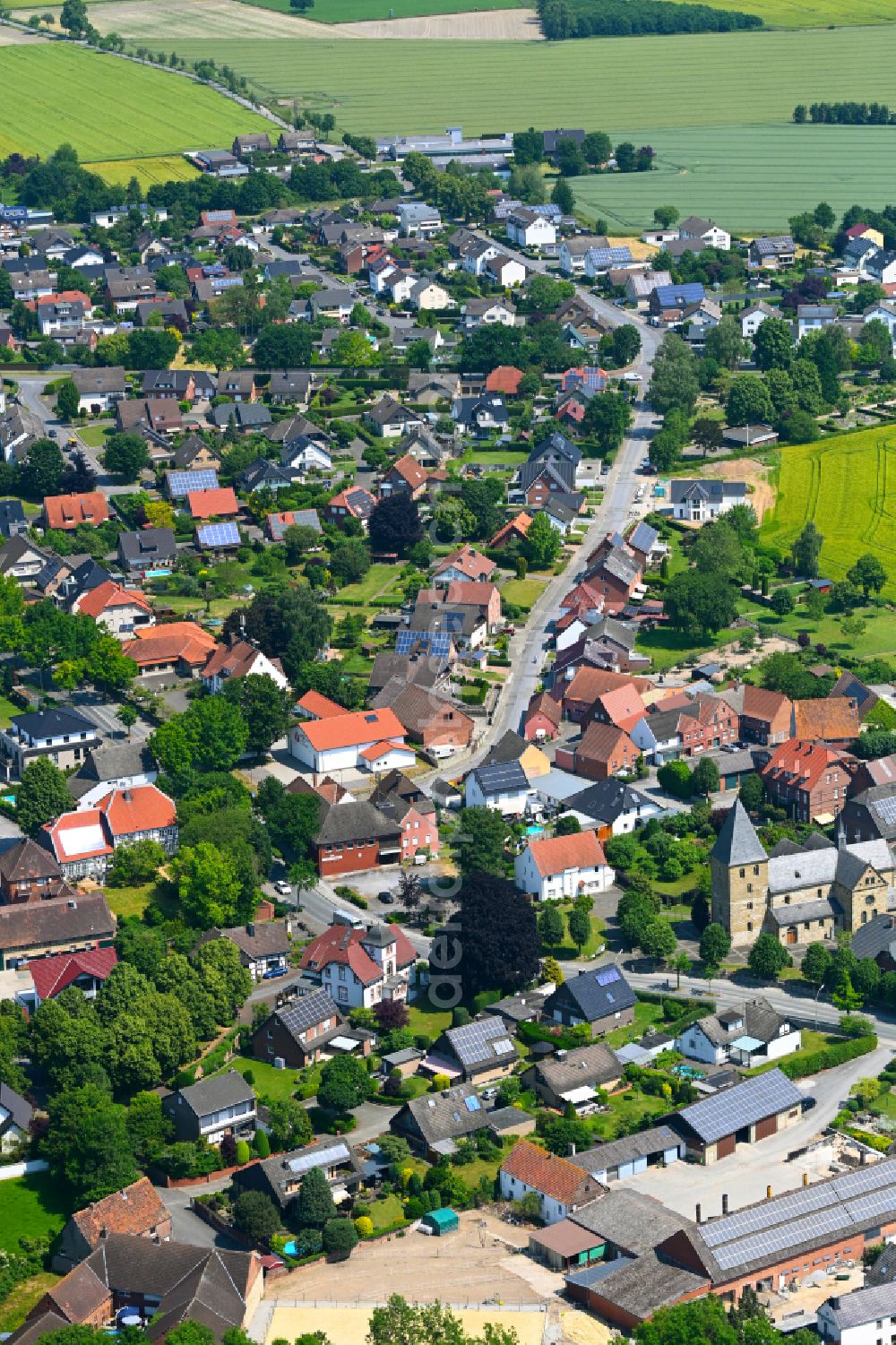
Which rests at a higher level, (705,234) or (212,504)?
(705,234)

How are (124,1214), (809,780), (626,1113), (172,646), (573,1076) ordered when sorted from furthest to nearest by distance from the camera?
(172,646) → (809,780) → (573,1076) → (626,1113) → (124,1214)

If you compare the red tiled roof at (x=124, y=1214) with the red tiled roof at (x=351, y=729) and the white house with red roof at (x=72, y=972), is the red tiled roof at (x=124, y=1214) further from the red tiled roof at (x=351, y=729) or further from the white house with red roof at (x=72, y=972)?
the red tiled roof at (x=351, y=729)

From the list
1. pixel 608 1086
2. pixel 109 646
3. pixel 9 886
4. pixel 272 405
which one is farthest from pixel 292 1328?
pixel 272 405

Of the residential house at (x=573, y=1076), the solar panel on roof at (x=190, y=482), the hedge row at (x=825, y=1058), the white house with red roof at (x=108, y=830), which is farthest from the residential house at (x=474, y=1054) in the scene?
the solar panel on roof at (x=190, y=482)

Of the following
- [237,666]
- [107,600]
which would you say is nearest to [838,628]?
[237,666]

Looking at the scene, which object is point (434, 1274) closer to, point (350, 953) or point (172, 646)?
point (350, 953)

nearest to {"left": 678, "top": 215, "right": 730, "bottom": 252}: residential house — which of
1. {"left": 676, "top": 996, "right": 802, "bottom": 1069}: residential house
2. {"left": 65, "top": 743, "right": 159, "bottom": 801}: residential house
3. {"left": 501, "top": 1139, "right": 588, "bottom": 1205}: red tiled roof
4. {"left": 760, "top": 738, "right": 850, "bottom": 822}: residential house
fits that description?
{"left": 760, "top": 738, "right": 850, "bottom": 822}: residential house
